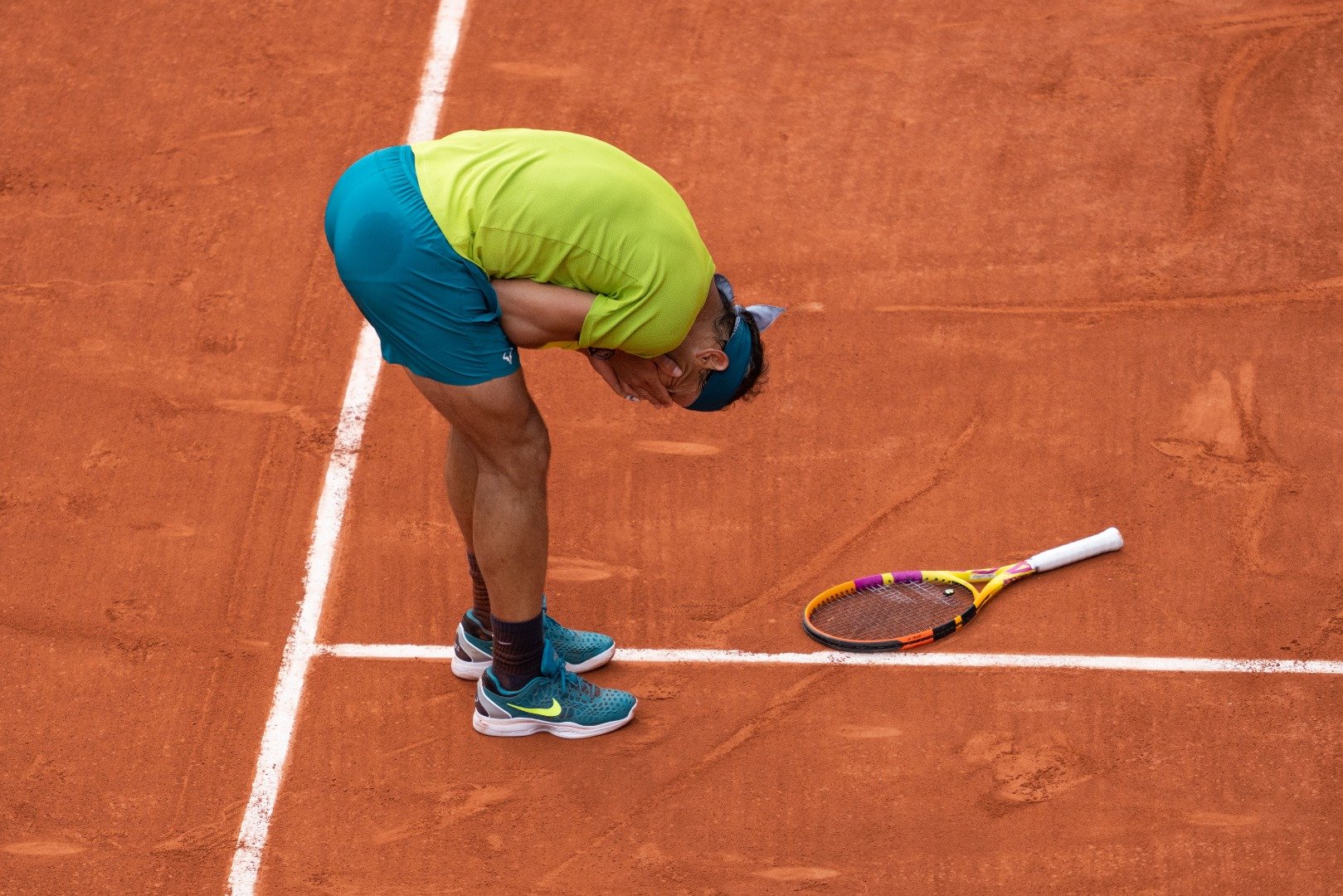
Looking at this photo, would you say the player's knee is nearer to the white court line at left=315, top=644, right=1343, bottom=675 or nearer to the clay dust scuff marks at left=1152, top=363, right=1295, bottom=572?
the white court line at left=315, top=644, right=1343, bottom=675

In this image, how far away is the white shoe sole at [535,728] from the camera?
16.1 ft

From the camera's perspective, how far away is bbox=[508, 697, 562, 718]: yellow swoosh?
192 inches

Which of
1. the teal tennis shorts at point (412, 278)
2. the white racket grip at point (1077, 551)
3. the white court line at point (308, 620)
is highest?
the teal tennis shorts at point (412, 278)

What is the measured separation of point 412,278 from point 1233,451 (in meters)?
3.33

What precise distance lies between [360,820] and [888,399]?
2.64 m

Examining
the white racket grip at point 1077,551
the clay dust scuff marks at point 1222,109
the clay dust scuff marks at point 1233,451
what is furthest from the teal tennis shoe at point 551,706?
the clay dust scuff marks at point 1222,109

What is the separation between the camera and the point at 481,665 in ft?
16.6

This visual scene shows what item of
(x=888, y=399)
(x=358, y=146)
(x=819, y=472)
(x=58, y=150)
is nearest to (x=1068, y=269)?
(x=888, y=399)

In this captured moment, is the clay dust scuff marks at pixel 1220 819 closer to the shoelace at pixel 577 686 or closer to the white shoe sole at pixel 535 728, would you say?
the white shoe sole at pixel 535 728

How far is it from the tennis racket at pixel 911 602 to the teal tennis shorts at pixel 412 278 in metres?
1.65

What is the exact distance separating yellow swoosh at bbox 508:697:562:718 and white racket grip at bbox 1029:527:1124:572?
178cm

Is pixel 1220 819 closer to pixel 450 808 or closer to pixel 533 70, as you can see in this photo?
pixel 450 808

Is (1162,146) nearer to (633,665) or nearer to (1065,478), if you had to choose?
(1065,478)

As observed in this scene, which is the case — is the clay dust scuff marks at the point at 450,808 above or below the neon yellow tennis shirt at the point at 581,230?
below
